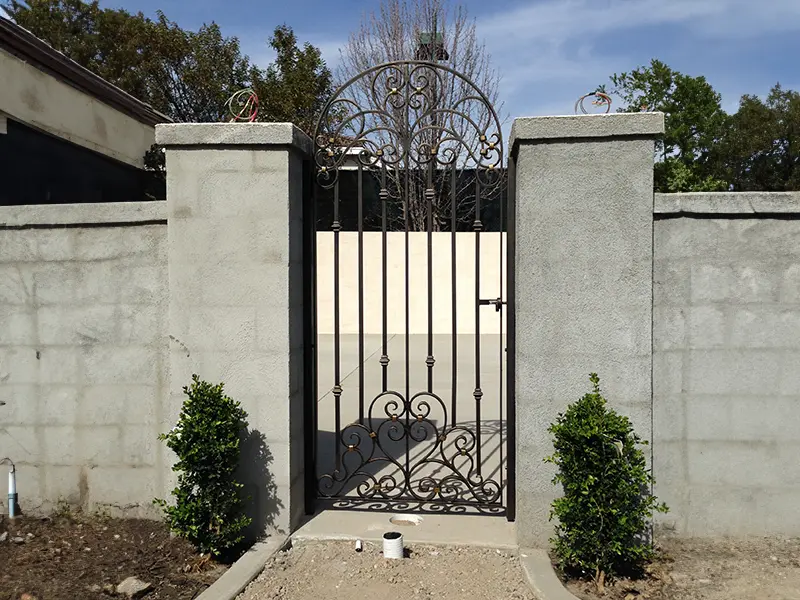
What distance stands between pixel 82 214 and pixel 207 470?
1766 mm

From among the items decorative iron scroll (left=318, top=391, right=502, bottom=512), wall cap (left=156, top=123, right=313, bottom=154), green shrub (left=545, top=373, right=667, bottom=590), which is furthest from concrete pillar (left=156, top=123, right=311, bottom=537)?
green shrub (left=545, top=373, right=667, bottom=590)

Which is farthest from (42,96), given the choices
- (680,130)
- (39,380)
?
(680,130)

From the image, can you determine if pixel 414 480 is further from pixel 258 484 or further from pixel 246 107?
pixel 246 107

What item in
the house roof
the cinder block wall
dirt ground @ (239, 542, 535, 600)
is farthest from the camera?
the house roof

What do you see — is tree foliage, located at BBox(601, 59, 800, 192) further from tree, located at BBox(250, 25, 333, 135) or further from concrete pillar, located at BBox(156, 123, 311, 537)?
concrete pillar, located at BBox(156, 123, 311, 537)

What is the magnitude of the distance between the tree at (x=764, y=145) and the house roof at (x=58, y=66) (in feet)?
61.4

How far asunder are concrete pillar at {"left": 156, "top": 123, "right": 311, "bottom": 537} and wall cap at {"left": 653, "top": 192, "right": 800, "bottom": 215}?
2.13 m

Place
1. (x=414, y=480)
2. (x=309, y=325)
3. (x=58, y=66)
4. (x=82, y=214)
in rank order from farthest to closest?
(x=58, y=66) → (x=414, y=480) → (x=309, y=325) → (x=82, y=214)

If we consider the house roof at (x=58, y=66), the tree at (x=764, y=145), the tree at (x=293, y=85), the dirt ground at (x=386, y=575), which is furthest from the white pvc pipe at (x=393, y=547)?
the tree at (x=764, y=145)

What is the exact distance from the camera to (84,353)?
4348 mm

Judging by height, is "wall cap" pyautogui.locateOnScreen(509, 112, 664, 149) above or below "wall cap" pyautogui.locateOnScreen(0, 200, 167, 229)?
above

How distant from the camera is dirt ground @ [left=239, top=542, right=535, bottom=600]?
357 centimetres

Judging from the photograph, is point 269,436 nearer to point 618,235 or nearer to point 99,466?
point 99,466

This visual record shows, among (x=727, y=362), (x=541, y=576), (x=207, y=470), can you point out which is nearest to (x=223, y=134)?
(x=207, y=470)
